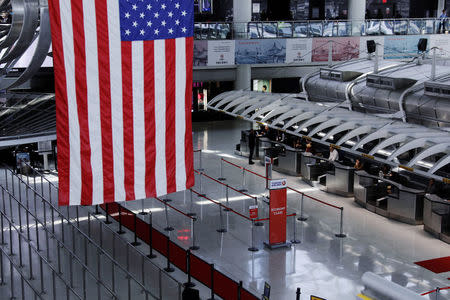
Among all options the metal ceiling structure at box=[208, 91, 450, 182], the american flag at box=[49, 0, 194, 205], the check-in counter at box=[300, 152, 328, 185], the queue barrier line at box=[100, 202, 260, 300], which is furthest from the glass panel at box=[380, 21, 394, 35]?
the american flag at box=[49, 0, 194, 205]

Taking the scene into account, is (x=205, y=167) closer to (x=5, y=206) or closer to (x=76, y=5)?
(x=5, y=206)

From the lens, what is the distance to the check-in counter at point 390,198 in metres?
16.5

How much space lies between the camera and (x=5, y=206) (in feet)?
61.1

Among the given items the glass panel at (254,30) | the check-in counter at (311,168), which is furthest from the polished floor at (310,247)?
the glass panel at (254,30)

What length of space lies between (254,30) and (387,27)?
820cm

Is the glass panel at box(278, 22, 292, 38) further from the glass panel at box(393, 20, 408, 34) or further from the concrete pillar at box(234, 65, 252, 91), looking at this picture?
the glass panel at box(393, 20, 408, 34)

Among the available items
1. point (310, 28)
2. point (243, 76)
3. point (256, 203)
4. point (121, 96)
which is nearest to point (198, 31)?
point (243, 76)

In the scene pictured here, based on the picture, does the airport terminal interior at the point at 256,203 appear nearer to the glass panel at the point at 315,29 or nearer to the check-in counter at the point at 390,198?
the check-in counter at the point at 390,198

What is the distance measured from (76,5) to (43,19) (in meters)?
3.38

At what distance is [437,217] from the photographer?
50.4 feet

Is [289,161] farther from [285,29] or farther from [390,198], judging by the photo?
[285,29]

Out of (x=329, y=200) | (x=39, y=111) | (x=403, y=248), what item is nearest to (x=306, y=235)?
(x=403, y=248)

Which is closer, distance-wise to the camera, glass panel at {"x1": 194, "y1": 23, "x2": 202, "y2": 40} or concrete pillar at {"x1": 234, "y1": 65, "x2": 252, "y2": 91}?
glass panel at {"x1": 194, "y1": 23, "x2": 202, "y2": 40}

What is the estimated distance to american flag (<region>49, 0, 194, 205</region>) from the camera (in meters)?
6.54
